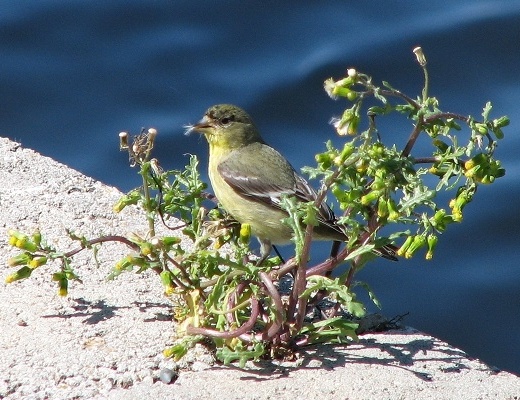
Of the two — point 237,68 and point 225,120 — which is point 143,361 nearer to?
point 225,120

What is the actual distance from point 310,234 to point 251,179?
1694 mm

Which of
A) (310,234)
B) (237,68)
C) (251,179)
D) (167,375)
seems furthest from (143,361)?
(237,68)

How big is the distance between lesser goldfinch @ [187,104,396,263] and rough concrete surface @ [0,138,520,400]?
2.32 feet

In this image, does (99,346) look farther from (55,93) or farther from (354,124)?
(55,93)

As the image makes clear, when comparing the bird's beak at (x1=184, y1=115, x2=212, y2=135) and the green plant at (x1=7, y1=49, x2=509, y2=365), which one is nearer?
the green plant at (x1=7, y1=49, x2=509, y2=365)

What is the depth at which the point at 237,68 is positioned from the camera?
25.5 feet

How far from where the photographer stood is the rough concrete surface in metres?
3.60

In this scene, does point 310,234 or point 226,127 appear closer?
point 310,234

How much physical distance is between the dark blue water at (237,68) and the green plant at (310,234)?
2555mm

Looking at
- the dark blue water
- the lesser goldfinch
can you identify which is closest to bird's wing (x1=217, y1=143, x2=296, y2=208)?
the lesser goldfinch

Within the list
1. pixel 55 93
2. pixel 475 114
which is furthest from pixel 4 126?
pixel 475 114

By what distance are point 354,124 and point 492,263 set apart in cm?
290

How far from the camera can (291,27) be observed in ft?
26.4

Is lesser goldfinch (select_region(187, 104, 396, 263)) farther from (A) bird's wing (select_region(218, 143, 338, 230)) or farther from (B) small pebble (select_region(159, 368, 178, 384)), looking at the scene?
(B) small pebble (select_region(159, 368, 178, 384))
